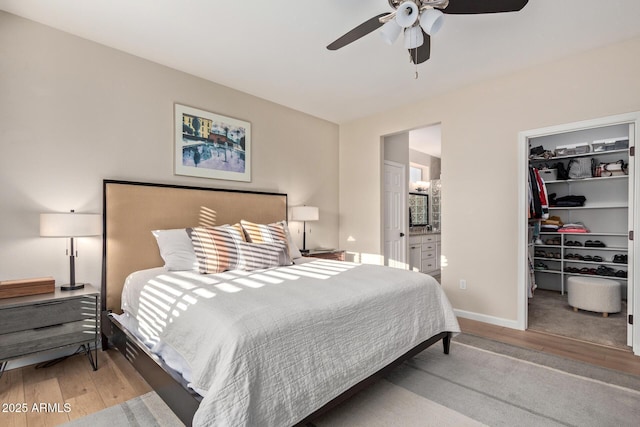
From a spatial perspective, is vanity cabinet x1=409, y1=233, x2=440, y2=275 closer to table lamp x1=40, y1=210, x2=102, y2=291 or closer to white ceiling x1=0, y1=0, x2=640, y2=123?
white ceiling x1=0, y1=0, x2=640, y2=123

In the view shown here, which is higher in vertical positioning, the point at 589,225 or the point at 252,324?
the point at 589,225

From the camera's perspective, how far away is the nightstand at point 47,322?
2053 millimetres

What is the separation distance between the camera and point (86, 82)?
279 cm

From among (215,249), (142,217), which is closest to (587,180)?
(215,249)

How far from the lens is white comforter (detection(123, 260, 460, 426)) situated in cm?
135

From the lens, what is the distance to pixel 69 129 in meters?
2.70

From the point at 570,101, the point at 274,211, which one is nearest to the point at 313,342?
the point at 274,211

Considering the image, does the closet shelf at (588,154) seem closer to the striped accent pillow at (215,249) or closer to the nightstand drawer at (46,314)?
the striped accent pillow at (215,249)

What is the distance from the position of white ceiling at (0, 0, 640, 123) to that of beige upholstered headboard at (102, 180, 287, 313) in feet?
4.19

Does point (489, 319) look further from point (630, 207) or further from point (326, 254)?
point (326, 254)

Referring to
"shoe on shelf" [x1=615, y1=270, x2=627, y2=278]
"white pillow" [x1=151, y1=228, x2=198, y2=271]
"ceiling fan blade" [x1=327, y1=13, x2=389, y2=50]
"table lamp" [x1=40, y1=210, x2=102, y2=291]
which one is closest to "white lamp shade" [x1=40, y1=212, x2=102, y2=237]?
"table lamp" [x1=40, y1=210, x2=102, y2=291]

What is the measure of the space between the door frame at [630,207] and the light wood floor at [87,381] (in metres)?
0.36

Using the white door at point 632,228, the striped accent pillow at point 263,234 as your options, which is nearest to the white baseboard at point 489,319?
the white door at point 632,228

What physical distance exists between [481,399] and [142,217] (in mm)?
3061
